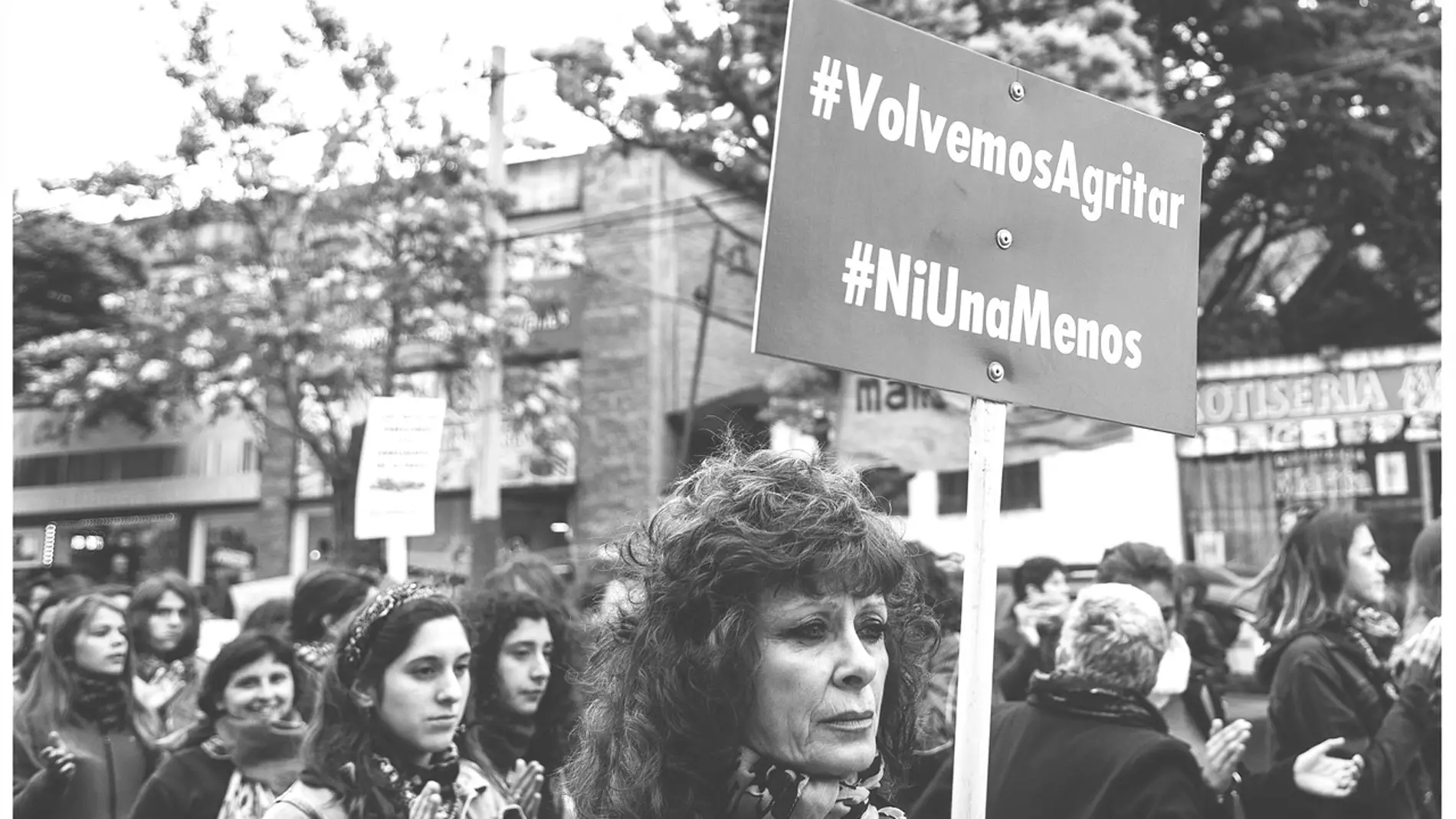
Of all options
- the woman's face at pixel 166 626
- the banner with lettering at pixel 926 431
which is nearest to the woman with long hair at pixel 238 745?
the woman's face at pixel 166 626

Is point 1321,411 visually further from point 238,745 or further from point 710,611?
point 710,611

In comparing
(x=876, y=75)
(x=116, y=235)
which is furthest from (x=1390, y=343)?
(x=116, y=235)

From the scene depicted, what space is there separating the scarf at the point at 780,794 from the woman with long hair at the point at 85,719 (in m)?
3.29

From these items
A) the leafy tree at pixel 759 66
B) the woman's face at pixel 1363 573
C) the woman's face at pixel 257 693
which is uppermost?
the leafy tree at pixel 759 66

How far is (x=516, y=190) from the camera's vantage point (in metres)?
23.2

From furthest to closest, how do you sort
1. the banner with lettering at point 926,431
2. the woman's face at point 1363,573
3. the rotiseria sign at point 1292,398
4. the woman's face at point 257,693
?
the rotiseria sign at point 1292,398
the banner with lettering at point 926,431
the woman's face at point 1363,573
the woman's face at point 257,693

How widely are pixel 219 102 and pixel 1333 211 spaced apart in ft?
37.6

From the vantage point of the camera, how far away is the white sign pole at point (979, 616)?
2.62 m

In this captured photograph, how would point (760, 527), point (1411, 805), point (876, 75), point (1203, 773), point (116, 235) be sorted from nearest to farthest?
point (760, 527) < point (876, 75) < point (1203, 773) < point (1411, 805) < point (116, 235)

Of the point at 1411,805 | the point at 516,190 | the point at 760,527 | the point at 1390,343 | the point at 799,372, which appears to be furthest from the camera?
the point at 516,190

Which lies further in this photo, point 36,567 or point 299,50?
point 36,567

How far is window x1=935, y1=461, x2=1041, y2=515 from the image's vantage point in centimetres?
1666

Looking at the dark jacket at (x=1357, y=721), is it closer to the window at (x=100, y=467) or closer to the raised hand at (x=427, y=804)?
the raised hand at (x=427, y=804)

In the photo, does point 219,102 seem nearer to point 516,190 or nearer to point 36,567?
point 516,190
